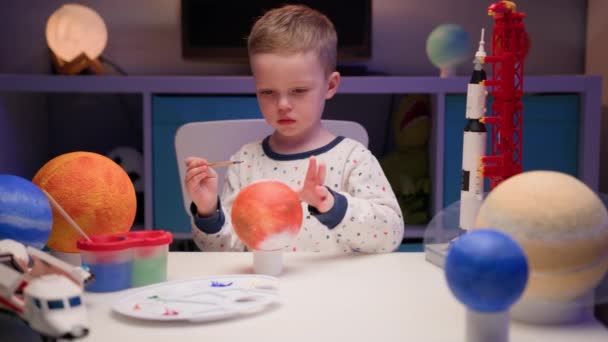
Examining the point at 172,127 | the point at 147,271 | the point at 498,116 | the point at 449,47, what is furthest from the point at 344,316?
the point at 449,47

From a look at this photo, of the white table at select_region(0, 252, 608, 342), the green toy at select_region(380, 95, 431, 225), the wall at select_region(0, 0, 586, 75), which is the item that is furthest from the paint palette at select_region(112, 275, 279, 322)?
the wall at select_region(0, 0, 586, 75)

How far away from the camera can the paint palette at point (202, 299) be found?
683mm

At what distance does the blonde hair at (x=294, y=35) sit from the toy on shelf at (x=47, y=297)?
742 mm

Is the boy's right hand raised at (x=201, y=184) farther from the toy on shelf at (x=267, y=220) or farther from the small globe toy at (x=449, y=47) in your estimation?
the small globe toy at (x=449, y=47)

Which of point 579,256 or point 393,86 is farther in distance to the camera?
point 393,86

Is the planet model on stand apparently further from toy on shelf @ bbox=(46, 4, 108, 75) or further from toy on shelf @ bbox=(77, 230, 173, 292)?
toy on shelf @ bbox=(46, 4, 108, 75)

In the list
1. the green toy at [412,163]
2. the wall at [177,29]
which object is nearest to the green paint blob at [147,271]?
the green toy at [412,163]

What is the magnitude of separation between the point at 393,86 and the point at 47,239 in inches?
70.1

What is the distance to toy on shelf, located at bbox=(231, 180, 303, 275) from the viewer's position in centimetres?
85

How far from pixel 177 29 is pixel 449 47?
124 cm

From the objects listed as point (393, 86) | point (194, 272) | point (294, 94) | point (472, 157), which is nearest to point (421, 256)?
point (472, 157)

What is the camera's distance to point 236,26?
9.25 ft

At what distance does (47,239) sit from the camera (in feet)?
2.82

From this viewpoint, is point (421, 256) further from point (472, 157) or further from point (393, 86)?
point (393, 86)
